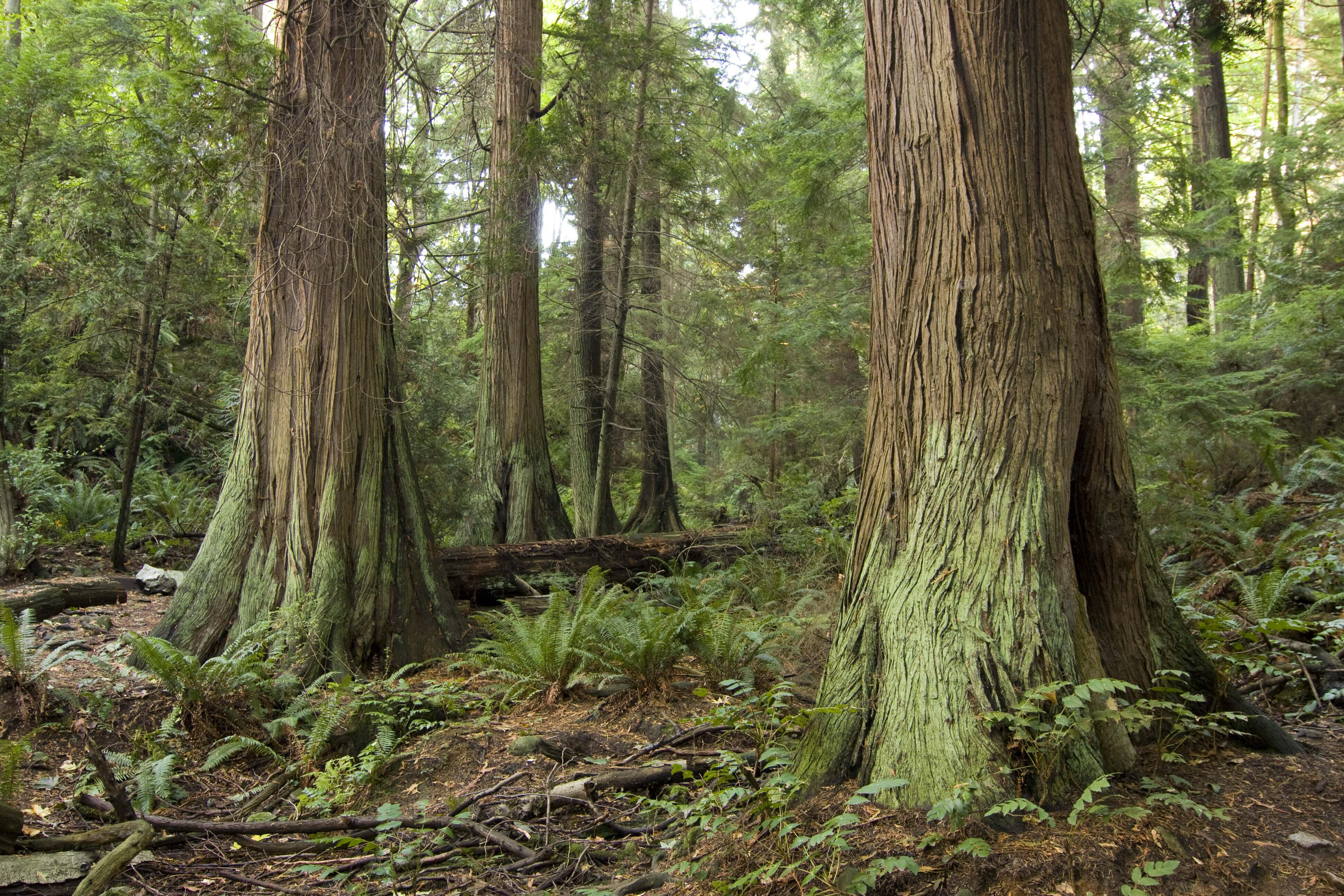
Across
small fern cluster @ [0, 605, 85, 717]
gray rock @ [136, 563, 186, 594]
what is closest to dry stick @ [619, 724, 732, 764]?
small fern cluster @ [0, 605, 85, 717]

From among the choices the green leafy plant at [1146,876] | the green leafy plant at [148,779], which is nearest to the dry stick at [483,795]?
the green leafy plant at [148,779]

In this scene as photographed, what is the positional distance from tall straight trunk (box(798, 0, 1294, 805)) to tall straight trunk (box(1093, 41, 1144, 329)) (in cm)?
219

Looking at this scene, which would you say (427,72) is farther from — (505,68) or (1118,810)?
(1118,810)

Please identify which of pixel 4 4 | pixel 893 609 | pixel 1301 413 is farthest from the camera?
pixel 4 4

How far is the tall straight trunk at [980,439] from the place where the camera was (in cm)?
325

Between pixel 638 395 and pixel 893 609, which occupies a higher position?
pixel 638 395

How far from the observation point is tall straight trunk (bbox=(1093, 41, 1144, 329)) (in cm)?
769

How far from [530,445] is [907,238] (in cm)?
745

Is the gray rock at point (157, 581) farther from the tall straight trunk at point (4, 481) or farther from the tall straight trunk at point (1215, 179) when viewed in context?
the tall straight trunk at point (1215, 179)

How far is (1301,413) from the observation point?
9.85 metres

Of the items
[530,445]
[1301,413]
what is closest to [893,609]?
[530,445]

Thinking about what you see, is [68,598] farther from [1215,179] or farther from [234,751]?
[1215,179]

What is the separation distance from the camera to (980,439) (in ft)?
11.3

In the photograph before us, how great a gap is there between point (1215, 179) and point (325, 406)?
8.98 m
